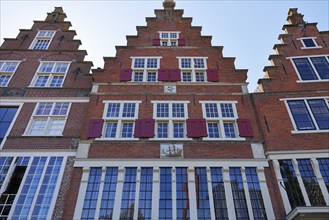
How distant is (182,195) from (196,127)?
358 cm

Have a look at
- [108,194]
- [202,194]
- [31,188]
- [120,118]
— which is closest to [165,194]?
[202,194]

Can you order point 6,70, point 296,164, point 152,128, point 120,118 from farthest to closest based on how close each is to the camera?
point 6,70 → point 120,118 → point 152,128 → point 296,164

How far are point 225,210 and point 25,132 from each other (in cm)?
1055

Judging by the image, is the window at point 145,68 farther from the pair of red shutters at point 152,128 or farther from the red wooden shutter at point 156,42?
the pair of red shutters at point 152,128

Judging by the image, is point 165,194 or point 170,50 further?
point 170,50

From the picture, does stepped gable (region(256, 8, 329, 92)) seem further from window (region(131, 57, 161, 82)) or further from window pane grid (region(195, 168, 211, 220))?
window pane grid (region(195, 168, 211, 220))

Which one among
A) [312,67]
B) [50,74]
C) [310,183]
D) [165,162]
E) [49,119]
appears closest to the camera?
[310,183]

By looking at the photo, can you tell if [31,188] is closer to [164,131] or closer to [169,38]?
[164,131]

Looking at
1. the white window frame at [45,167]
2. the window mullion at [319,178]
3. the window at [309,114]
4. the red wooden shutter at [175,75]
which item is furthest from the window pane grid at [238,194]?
the white window frame at [45,167]

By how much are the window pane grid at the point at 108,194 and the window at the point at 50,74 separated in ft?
23.4

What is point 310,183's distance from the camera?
37.6ft

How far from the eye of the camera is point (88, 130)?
1331cm

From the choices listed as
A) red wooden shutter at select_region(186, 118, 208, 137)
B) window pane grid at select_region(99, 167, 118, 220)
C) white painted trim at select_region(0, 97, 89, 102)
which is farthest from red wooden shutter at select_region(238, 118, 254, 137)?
white painted trim at select_region(0, 97, 89, 102)

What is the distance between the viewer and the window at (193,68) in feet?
51.8
